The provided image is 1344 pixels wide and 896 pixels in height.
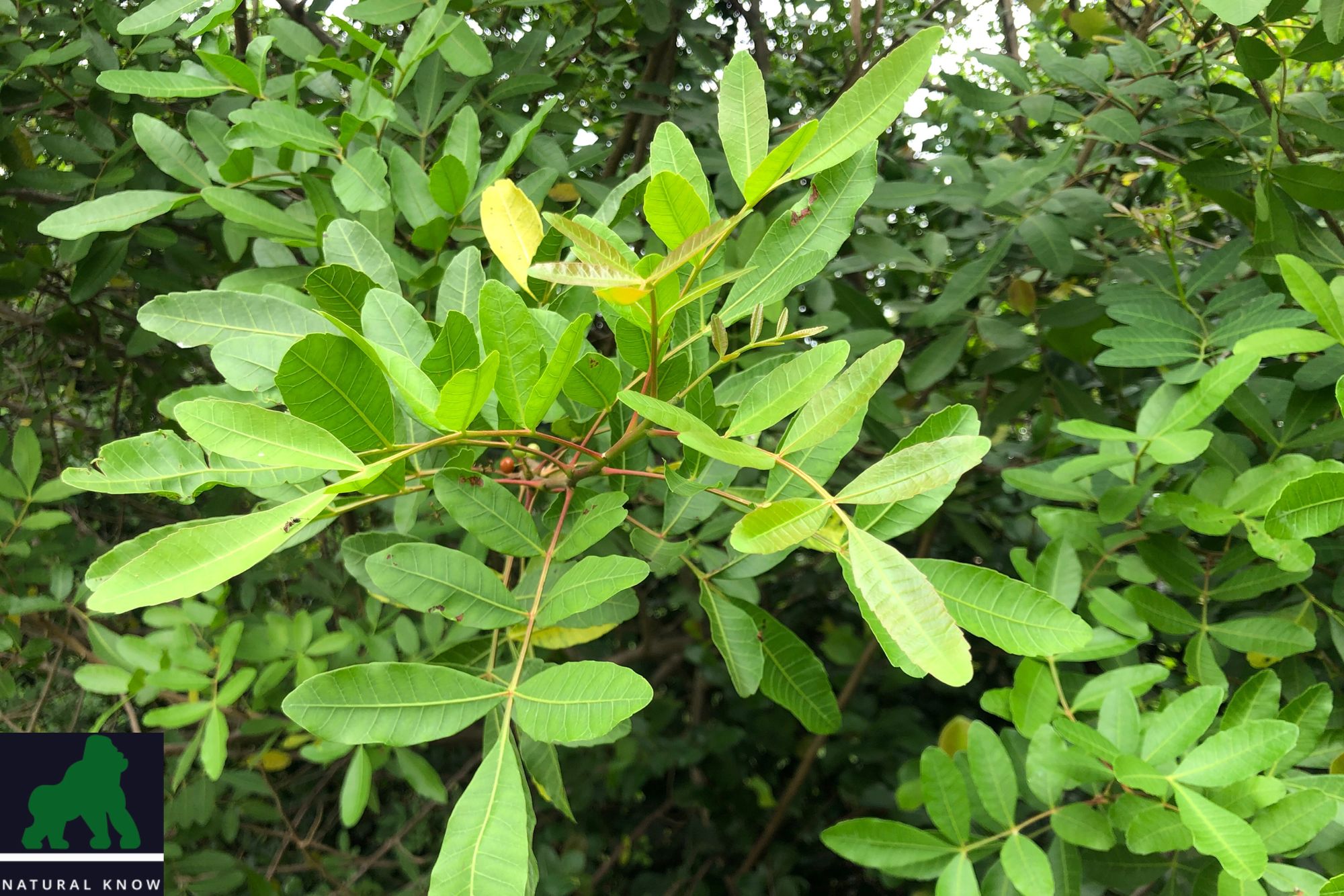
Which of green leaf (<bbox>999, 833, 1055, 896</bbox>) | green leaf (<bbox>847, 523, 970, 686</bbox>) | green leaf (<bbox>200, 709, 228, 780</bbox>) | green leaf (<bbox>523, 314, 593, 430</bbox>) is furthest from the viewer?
green leaf (<bbox>200, 709, 228, 780</bbox>)

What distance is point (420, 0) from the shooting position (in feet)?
2.86

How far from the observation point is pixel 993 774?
81 cm

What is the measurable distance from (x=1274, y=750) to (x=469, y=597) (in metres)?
0.58

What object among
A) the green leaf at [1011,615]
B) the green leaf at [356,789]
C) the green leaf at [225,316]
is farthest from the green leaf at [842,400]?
the green leaf at [356,789]

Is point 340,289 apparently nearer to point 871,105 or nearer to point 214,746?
point 871,105

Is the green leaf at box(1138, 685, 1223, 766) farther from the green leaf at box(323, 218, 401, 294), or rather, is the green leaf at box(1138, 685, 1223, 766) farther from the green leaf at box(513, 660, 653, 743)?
the green leaf at box(323, 218, 401, 294)

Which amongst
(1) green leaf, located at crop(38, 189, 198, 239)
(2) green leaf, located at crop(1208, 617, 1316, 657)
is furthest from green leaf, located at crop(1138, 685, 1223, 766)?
(1) green leaf, located at crop(38, 189, 198, 239)

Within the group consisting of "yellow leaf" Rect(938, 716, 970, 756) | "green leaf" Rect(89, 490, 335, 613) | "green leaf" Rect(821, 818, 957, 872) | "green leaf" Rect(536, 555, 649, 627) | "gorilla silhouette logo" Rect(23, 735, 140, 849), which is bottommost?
"gorilla silhouette logo" Rect(23, 735, 140, 849)

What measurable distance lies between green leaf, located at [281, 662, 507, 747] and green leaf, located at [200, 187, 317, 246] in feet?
1.38

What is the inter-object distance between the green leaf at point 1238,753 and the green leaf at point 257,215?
2.67ft

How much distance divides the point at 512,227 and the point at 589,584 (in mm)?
222

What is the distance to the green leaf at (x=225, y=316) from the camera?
59 centimetres

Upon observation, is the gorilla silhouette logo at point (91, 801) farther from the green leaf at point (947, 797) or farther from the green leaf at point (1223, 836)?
the green leaf at point (1223, 836)

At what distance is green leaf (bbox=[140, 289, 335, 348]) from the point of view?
1.93 feet
